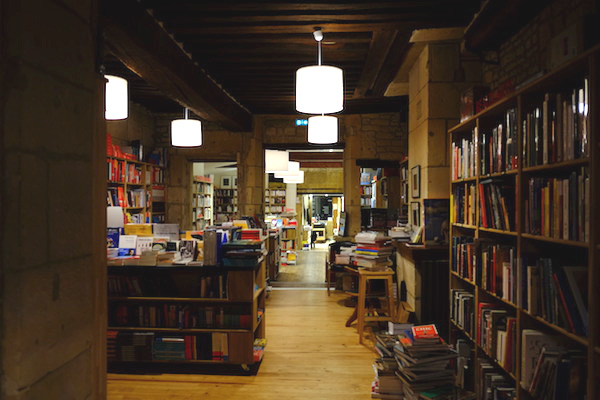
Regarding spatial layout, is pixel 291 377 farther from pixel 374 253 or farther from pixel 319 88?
pixel 319 88

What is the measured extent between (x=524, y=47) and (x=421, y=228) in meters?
1.85

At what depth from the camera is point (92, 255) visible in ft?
5.09

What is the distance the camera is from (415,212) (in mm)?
4645

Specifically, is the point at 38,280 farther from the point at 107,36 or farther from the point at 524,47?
the point at 524,47

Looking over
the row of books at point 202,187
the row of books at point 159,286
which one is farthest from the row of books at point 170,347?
the row of books at point 202,187

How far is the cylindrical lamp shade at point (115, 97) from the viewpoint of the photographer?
133 inches

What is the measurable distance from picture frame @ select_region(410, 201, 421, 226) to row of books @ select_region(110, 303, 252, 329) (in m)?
2.15

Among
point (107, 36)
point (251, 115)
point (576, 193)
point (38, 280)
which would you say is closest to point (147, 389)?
point (38, 280)

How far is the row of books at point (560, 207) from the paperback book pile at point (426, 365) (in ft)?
3.22

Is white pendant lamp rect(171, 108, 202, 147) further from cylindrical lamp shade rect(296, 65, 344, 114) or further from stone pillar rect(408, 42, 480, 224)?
stone pillar rect(408, 42, 480, 224)

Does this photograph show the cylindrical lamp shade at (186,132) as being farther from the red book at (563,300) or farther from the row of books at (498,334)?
the red book at (563,300)

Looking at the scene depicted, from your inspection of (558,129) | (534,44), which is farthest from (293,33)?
(558,129)

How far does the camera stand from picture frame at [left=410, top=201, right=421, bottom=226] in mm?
4461

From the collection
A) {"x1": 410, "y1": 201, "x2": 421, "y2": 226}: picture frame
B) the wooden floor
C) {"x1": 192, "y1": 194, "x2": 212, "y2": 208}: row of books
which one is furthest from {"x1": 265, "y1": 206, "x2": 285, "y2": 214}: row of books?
{"x1": 410, "y1": 201, "x2": 421, "y2": 226}: picture frame
